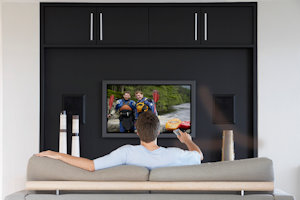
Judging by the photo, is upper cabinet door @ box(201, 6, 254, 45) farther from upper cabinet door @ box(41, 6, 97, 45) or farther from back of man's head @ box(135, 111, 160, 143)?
back of man's head @ box(135, 111, 160, 143)

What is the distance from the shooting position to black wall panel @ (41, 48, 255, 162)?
5.84 m

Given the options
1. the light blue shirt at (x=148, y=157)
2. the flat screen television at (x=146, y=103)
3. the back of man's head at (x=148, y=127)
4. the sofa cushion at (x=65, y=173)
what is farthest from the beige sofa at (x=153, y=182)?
the flat screen television at (x=146, y=103)

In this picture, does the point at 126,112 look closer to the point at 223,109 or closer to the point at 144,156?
the point at 223,109

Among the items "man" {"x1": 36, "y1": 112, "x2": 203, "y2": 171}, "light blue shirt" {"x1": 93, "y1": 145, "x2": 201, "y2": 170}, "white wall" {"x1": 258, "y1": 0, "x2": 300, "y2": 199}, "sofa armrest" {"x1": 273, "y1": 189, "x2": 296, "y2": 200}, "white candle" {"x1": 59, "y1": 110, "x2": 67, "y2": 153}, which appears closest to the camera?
"sofa armrest" {"x1": 273, "y1": 189, "x2": 296, "y2": 200}

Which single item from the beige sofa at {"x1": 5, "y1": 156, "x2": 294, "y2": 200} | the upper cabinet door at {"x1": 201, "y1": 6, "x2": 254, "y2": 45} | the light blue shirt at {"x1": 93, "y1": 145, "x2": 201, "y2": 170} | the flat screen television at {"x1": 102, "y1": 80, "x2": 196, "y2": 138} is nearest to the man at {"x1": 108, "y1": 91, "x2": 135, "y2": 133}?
the flat screen television at {"x1": 102, "y1": 80, "x2": 196, "y2": 138}

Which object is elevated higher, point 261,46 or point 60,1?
point 60,1

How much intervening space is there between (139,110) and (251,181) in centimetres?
351

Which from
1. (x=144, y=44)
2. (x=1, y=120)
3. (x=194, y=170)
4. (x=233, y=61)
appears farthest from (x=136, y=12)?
(x=194, y=170)

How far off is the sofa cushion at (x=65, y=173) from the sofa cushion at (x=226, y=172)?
10cm

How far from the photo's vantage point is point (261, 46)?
577 cm

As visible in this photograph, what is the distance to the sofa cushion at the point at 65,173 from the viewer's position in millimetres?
2381

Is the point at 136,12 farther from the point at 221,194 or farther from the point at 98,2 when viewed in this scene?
the point at 221,194

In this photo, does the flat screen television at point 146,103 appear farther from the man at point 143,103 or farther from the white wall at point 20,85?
the white wall at point 20,85

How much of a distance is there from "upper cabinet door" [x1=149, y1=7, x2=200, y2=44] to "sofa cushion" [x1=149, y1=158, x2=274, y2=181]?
3.52 metres
